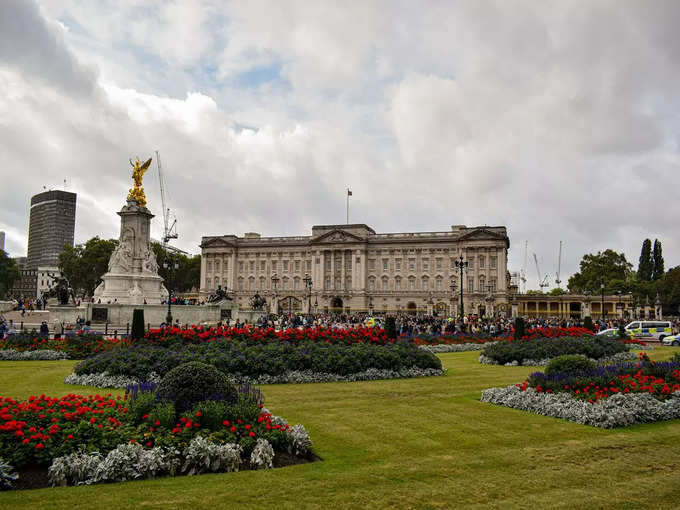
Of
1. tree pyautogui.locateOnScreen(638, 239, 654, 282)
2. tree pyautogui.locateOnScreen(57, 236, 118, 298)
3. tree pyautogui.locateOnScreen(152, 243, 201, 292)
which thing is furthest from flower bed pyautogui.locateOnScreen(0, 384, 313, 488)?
tree pyautogui.locateOnScreen(638, 239, 654, 282)

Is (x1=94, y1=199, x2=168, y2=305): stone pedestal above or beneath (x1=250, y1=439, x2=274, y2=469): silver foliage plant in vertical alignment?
above

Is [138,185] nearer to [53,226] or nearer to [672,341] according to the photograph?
[672,341]

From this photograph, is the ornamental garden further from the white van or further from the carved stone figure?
the carved stone figure

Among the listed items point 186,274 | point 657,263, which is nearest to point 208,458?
point 186,274

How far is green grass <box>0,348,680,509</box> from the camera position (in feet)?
21.3

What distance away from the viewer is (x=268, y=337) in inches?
727

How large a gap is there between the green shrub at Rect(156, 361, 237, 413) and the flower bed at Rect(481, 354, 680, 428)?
6.39m

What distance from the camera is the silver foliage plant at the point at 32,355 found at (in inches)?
814

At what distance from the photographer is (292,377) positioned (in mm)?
15609

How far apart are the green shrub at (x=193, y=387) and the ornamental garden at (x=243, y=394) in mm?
20

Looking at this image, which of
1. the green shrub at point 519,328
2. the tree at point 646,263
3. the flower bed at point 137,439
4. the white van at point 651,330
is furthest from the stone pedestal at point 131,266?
the tree at point 646,263

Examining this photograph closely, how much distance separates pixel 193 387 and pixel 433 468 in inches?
150

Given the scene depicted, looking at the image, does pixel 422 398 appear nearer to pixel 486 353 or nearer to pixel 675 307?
pixel 486 353

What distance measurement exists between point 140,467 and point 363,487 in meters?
2.76
